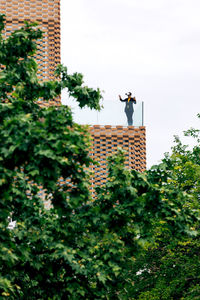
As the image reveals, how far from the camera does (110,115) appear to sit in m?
30.3

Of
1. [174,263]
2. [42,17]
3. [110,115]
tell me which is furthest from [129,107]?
[174,263]

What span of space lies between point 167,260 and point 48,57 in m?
14.9

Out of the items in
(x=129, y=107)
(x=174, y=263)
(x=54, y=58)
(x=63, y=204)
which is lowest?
(x=174, y=263)

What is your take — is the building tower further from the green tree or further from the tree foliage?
the tree foliage

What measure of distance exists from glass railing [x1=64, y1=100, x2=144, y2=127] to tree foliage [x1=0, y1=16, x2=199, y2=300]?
53.3 feet

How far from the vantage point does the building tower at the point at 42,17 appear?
2994cm

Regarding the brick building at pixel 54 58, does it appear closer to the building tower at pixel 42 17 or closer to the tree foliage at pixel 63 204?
the building tower at pixel 42 17

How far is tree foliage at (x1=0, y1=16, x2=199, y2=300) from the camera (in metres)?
9.67

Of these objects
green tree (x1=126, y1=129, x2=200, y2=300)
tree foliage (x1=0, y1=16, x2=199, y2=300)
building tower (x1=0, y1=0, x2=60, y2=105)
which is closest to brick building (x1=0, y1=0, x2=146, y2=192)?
building tower (x1=0, y1=0, x2=60, y2=105)

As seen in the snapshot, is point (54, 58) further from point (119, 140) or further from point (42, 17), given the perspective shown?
point (119, 140)

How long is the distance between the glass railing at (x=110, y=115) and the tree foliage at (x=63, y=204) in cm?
1625

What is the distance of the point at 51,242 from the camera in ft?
36.0

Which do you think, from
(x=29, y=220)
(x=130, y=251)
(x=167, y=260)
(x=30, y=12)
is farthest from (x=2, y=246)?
(x=30, y=12)

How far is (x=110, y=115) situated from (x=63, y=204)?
19.9 m
